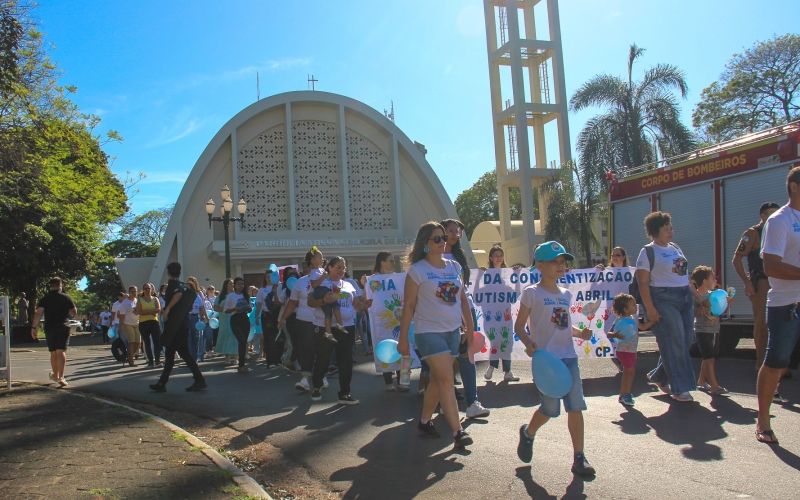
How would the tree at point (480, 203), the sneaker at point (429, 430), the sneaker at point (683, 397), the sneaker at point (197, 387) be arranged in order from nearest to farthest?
the sneaker at point (429, 430), the sneaker at point (683, 397), the sneaker at point (197, 387), the tree at point (480, 203)

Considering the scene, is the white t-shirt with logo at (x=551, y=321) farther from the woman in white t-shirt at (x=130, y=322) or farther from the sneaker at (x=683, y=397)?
the woman in white t-shirt at (x=130, y=322)

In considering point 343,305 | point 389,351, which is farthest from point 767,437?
point 343,305

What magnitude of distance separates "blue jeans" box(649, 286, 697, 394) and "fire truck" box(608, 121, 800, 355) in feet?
12.9

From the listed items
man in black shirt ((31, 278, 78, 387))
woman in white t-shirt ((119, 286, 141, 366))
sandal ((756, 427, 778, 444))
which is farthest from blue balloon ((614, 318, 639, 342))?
woman in white t-shirt ((119, 286, 141, 366))

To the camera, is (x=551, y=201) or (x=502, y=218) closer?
(x=551, y=201)

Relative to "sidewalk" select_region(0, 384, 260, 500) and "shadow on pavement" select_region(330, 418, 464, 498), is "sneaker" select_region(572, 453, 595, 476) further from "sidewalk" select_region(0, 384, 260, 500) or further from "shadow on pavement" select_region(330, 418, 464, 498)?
"sidewalk" select_region(0, 384, 260, 500)

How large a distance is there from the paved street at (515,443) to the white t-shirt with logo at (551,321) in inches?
32.5

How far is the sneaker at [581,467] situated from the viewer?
429 centimetres

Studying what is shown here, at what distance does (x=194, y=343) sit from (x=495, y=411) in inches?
330

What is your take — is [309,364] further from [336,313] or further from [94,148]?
[94,148]

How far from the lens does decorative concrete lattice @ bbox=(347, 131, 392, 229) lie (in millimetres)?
35531

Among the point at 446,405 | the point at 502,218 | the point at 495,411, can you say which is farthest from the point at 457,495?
the point at 502,218

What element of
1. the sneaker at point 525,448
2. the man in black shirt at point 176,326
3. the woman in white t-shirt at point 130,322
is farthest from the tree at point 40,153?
the sneaker at point 525,448

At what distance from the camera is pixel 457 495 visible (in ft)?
13.3
